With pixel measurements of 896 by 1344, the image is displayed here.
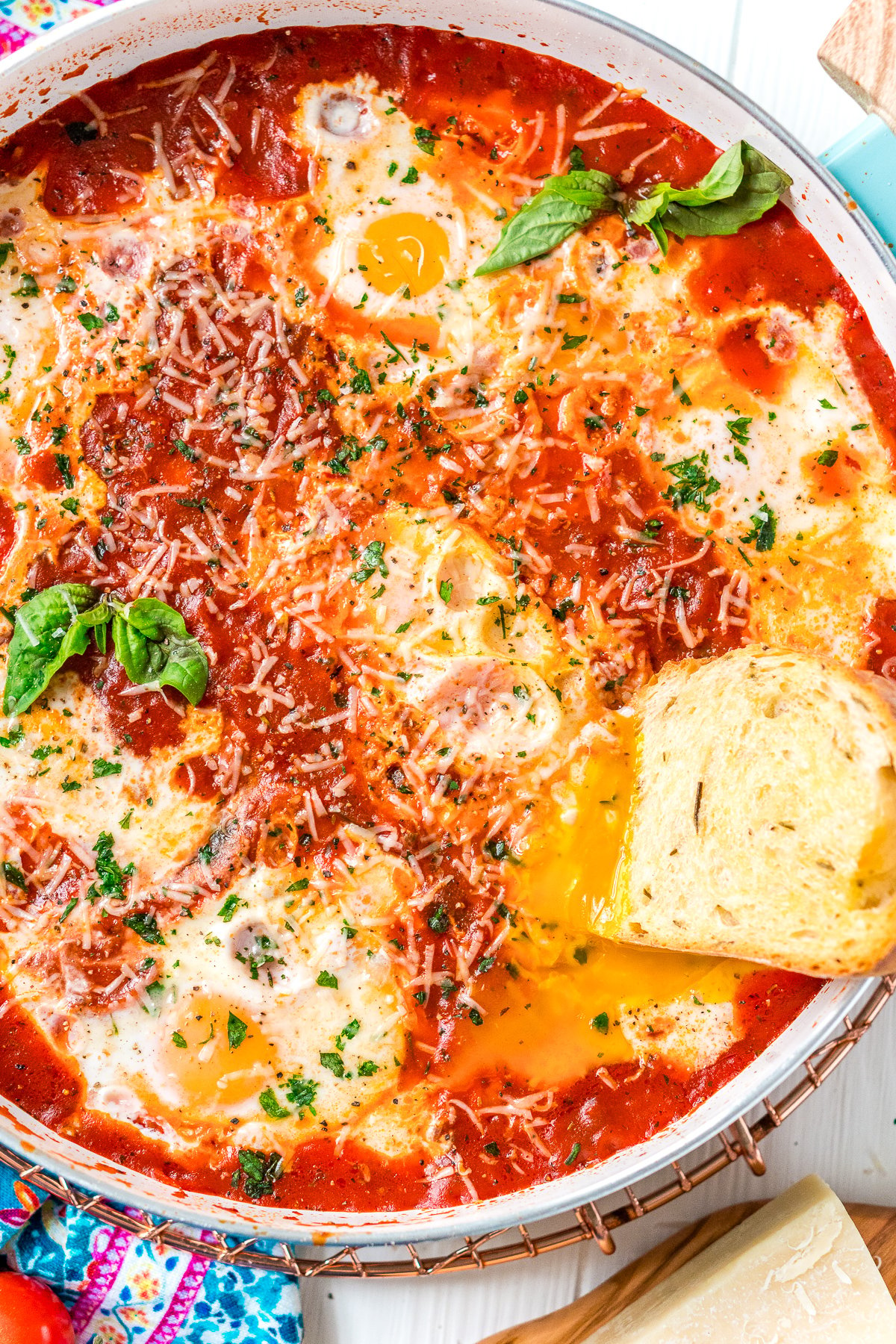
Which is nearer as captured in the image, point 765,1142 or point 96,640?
point 96,640

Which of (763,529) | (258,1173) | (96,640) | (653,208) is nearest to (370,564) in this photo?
(96,640)

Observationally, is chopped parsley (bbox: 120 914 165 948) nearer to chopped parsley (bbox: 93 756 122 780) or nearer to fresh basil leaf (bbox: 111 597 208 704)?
chopped parsley (bbox: 93 756 122 780)

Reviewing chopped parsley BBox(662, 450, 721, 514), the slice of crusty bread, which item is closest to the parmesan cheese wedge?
the slice of crusty bread

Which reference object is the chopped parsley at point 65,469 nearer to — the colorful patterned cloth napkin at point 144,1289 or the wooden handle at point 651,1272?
the colorful patterned cloth napkin at point 144,1289

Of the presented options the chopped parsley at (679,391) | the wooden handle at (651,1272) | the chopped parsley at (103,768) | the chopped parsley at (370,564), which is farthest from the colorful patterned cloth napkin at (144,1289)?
the chopped parsley at (679,391)

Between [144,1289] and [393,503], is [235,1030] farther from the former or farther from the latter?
[393,503]

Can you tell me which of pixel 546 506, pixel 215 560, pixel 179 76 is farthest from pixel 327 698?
pixel 179 76

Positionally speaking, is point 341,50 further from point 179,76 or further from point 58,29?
point 58,29
